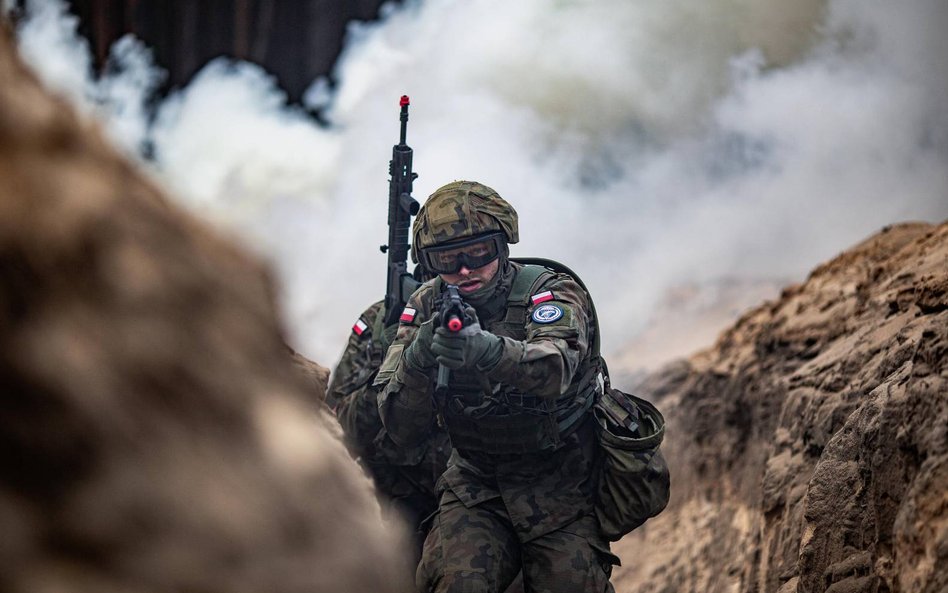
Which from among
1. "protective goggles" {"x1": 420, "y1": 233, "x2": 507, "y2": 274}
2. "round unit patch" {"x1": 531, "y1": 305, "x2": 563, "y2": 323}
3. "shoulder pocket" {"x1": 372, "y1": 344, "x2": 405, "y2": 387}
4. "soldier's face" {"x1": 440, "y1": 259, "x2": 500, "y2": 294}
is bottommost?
"round unit patch" {"x1": 531, "y1": 305, "x2": 563, "y2": 323}

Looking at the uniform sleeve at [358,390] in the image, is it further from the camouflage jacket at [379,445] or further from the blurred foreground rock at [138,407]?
the blurred foreground rock at [138,407]

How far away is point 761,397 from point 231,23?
13.9 feet

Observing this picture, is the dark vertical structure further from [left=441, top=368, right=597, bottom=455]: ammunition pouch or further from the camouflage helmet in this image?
[left=441, top=368, right=597, bottom=455]: ammunition pouch

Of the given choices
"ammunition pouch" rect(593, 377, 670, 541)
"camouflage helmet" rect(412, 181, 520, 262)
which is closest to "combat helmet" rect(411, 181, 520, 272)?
"camouflage helmet" rect(412, 181, 520, 262)

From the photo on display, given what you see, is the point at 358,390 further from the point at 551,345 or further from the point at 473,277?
the point at 551,345

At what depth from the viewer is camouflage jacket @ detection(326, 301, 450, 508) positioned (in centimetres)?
573

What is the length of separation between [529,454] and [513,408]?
0.26m

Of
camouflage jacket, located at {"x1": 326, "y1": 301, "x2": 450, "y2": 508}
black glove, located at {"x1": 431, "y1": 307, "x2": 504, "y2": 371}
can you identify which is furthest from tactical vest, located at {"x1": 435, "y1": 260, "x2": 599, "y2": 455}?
camouflage jacket, located at {"x1": 326, "y1": 301, "x2": 450, "y2": 508}

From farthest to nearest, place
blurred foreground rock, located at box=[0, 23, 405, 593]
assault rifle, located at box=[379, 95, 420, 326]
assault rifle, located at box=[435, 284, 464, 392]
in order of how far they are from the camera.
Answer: assault rifle, located at box=[379, 95, 420, 326], assault rifle, located at box=[435, 284, 464, 392], blurred foreground rock, located at box=[0, 23, 405, 593]

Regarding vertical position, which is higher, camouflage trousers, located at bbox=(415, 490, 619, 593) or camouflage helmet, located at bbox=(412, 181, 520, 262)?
camouflage helmet, located at bbox=(412, 181, 520, 262)

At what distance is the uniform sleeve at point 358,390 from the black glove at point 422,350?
122cm

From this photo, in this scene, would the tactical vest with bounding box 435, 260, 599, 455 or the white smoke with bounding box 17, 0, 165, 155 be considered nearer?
the white smoke with bounding box 17, 0, 165, 155

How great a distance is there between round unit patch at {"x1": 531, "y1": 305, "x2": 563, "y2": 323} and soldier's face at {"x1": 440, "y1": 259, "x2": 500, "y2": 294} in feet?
1.04

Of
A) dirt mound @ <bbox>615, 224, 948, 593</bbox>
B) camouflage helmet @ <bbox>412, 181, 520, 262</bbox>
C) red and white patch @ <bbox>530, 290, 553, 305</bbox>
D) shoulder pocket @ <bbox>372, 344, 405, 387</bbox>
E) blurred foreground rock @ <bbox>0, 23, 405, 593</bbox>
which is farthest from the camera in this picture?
shoulder pocket @ <bbox>372, 344, 405, 387</bbox>
